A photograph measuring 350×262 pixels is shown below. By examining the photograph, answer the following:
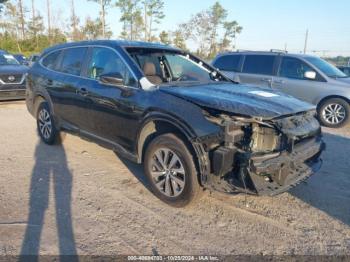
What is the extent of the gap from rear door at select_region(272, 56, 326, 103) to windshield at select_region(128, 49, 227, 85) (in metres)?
3.98

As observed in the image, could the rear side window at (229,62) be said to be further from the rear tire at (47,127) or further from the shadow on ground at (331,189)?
the rear tire at (47,127)

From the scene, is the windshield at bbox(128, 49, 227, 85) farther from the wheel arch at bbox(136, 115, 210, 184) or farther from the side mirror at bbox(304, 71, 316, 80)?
the side mirror at bbox(304, 71, 316, 80)

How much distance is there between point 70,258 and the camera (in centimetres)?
282

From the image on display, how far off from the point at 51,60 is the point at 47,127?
3.97 ft

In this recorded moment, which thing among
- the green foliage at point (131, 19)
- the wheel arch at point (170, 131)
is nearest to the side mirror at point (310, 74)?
the wheel arch at point (170, 131)

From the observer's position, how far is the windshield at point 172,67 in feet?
14.7

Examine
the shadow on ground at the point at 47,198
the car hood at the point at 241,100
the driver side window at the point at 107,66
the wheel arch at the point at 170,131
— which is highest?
the driver side window at the point at 107,66

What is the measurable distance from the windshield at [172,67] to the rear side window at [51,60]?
1.91 m

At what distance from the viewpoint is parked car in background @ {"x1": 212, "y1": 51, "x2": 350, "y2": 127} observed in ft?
27.0

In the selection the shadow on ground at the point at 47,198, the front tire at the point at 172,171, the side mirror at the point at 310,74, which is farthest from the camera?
the side mirror at the point at 310,74

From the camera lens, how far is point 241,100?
360 centimetres

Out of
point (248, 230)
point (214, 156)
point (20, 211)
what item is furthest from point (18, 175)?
point (248, 230)

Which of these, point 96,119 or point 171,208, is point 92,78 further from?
point 171,208

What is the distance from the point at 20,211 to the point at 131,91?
1849 mm
